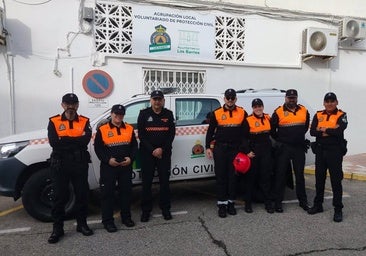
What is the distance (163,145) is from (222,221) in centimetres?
131

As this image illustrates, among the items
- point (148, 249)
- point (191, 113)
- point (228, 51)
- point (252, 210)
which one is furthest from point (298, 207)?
point (228, 51)

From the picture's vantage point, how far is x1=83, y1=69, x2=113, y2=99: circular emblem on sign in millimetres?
8055

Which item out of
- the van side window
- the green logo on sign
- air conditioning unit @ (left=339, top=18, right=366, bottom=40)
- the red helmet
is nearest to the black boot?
the red helmet

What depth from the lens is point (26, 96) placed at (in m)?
7.68

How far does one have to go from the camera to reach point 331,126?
4711 mm

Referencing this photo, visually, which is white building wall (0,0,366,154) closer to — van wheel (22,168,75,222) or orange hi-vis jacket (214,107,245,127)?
van wheel (22,168,75,222)

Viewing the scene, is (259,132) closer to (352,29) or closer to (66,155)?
(66,155)

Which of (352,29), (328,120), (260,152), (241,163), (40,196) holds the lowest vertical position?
(40,196)

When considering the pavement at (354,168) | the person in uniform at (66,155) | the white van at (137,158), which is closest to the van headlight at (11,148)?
the white van at (137,158)

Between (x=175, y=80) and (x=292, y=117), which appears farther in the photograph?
(x=175, y=80)

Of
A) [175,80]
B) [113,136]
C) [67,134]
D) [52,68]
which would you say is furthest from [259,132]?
[52,68]

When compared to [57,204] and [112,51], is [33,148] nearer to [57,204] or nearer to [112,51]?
[57,204]

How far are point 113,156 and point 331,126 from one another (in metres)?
2.89

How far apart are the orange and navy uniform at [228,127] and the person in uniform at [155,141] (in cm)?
60
